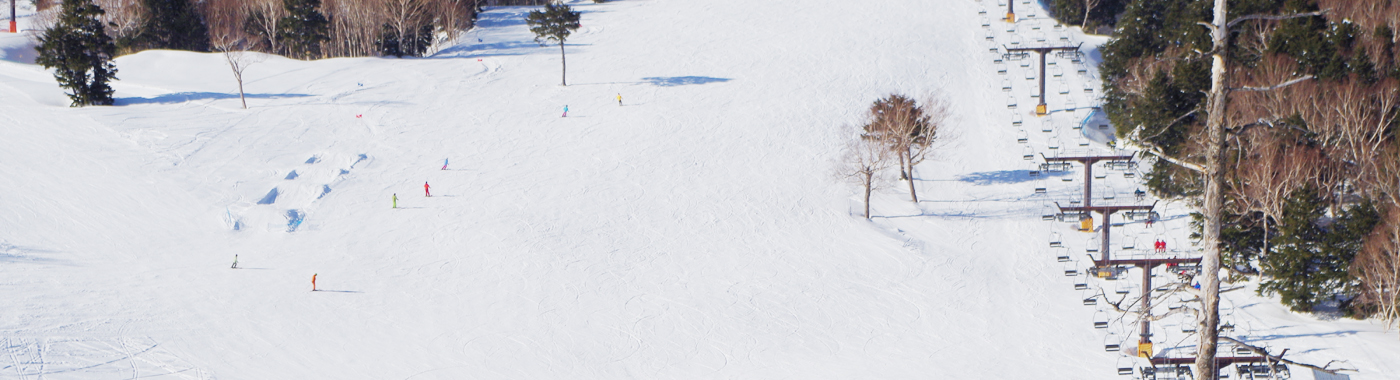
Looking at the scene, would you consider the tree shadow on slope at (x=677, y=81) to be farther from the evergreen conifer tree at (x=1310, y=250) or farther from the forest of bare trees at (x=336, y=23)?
the evergreen conifer tree at (x=1310, y=250)

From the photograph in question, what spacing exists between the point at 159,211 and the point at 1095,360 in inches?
1560

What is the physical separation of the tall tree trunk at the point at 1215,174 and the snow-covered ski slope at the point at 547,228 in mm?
27422

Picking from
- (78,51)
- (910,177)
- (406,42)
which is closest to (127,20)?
(78,51)

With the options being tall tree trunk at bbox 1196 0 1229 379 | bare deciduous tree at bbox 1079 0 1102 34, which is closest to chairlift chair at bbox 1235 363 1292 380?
tall tree trunk at bbox 1196 0 1229 379

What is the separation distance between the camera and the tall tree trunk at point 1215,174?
7930 millimetres

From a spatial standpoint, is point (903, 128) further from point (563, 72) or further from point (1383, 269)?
point (563, 72)

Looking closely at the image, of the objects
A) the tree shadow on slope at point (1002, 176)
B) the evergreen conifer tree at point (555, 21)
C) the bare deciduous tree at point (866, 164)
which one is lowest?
the tree shadow on slope at point (1002, 176)

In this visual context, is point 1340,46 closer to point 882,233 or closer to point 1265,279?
point 1265,279

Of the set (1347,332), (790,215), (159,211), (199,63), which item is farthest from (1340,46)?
(199,63)

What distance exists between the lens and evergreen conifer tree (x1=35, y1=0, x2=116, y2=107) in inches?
2442

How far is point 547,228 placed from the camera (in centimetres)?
4944

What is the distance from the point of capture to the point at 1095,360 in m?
36.0

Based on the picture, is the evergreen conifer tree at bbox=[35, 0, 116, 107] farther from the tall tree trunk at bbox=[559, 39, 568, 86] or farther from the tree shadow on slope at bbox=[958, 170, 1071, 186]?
the tree shadow on slope at bbox=[958, 170, 1071, 186]

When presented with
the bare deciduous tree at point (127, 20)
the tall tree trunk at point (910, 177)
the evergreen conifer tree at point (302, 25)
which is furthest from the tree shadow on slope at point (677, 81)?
the bare deciduous tree at point (127, 20)
